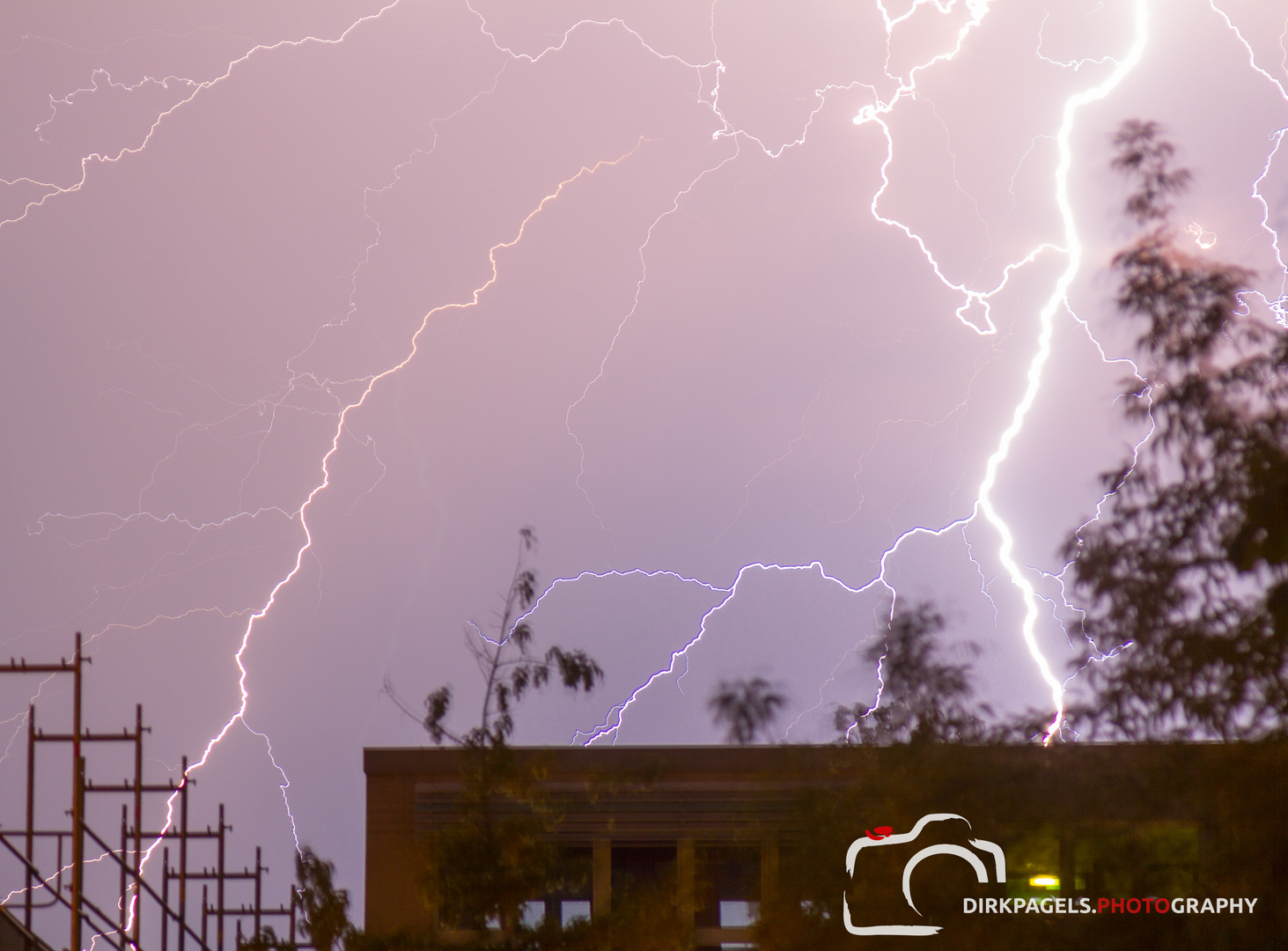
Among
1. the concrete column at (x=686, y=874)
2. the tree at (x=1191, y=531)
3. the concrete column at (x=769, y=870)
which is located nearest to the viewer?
the tree at (x=1191, y=531)

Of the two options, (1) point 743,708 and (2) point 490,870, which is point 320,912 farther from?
(1) point 743,708

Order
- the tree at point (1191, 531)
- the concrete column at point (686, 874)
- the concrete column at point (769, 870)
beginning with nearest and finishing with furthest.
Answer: the tree at point (1191, 531) → the concrete column at point (769, 870) → the concrete column at point (686, 874)

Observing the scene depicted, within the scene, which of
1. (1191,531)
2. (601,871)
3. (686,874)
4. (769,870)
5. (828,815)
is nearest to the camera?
(1191,531)

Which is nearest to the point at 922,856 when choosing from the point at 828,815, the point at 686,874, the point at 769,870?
the point at 828,815

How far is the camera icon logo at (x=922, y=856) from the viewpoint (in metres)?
7.86

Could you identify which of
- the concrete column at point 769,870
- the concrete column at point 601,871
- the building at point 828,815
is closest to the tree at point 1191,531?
the building at point 828,815

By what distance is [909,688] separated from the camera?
13.9 meters

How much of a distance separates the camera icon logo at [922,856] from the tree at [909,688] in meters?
1.65

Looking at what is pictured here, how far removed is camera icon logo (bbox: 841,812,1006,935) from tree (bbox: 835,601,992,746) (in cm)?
165

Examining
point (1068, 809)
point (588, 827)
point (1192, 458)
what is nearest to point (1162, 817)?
point (1068, 809)

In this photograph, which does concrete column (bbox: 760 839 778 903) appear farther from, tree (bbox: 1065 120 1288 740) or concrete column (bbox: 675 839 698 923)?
tree (bbox: 1065 120 1288 740)

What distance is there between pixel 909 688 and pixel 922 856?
17.6ft

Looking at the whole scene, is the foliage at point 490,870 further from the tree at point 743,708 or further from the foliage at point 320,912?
the tree at point 743,708

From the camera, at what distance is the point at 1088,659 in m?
7.50
